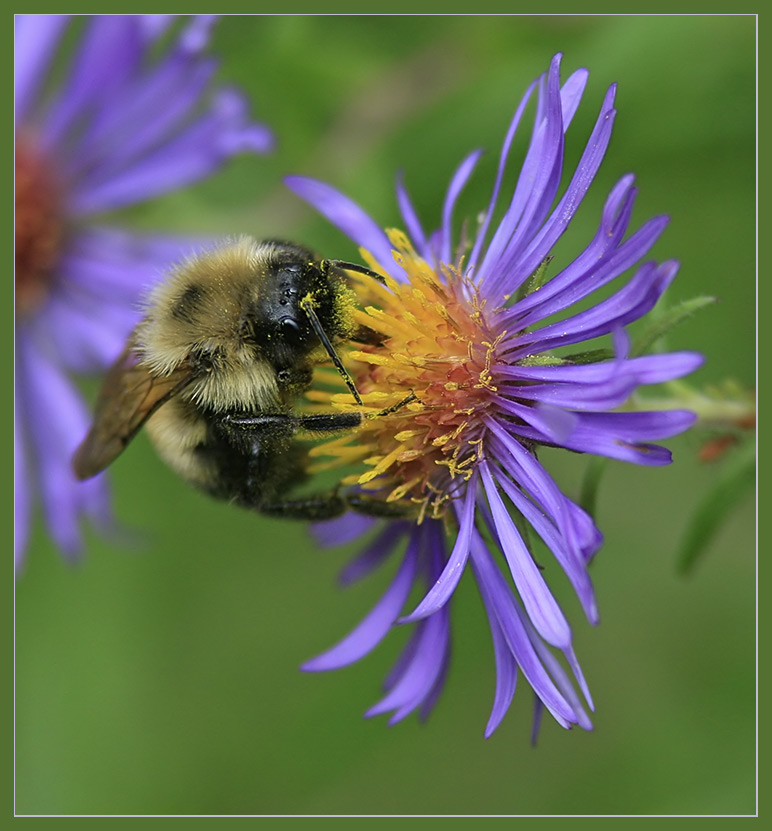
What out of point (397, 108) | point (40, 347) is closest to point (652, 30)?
point (397, 108)

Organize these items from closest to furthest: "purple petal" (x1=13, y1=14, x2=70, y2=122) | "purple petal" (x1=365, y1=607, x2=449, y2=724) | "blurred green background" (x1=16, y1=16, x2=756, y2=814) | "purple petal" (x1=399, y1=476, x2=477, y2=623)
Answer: "purple petal" (x1=399, y1=476, x2=477, y2=623), "purple petal" (x1=365, y1=607, x2=449, y2=724), "purple petal" (x1=13, y1=14, x2=70, y2=122), "blurred green background" (x1=16, y1=16, x2=756, y2=814)

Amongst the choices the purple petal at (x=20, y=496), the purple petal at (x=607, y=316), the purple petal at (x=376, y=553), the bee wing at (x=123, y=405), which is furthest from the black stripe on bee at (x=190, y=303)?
the purple petal at (x=20, y=496)

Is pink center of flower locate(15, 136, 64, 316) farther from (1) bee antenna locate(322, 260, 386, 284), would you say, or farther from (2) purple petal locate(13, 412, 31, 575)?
(1) bee antenna locate(322, 260, 386, 284)

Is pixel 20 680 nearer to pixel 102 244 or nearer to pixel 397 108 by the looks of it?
pixel 102 244

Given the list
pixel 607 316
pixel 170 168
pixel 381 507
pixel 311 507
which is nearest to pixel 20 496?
pixel 170 168

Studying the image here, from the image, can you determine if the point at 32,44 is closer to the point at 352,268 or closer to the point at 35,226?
the point at 35,226

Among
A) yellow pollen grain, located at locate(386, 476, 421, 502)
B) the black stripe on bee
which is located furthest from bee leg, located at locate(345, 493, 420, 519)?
the black stripe on bee
